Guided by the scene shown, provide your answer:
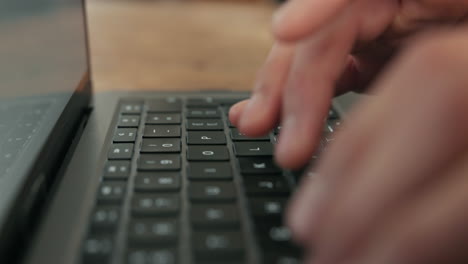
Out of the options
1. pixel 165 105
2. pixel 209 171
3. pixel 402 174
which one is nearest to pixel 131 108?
pixel 165 105

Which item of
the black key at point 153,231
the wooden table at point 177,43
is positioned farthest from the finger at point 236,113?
the wooden table at point 177,43

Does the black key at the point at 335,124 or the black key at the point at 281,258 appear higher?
the black key at the point at 335,124

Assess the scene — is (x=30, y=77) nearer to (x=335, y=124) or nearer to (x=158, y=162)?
(x=158, y=162)

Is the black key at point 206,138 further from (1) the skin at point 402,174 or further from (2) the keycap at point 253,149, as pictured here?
(1) the skin at point 402,174

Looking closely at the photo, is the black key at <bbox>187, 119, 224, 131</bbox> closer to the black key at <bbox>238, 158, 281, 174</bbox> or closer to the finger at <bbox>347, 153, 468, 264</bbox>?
the black key at <bbox>238, 158, 281, 174</bbox>

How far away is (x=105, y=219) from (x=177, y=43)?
519mm

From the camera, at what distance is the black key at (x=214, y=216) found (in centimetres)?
25

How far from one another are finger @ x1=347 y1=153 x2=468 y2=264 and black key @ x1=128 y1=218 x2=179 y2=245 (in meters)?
0.11

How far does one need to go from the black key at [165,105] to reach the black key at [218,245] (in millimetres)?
179

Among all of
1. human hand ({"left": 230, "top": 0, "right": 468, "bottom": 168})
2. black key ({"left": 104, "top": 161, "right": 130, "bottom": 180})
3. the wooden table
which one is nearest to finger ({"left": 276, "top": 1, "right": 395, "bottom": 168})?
human hand ({"left": 230, "top": 0, "right": 468, "bottom": 168})

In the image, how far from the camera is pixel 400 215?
0.16 meters

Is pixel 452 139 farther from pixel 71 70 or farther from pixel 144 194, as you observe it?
pixel 71 70

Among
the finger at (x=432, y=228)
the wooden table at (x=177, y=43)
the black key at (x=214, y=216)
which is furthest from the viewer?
the wooden table at (x=177, y=43)

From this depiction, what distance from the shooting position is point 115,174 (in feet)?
0.98
